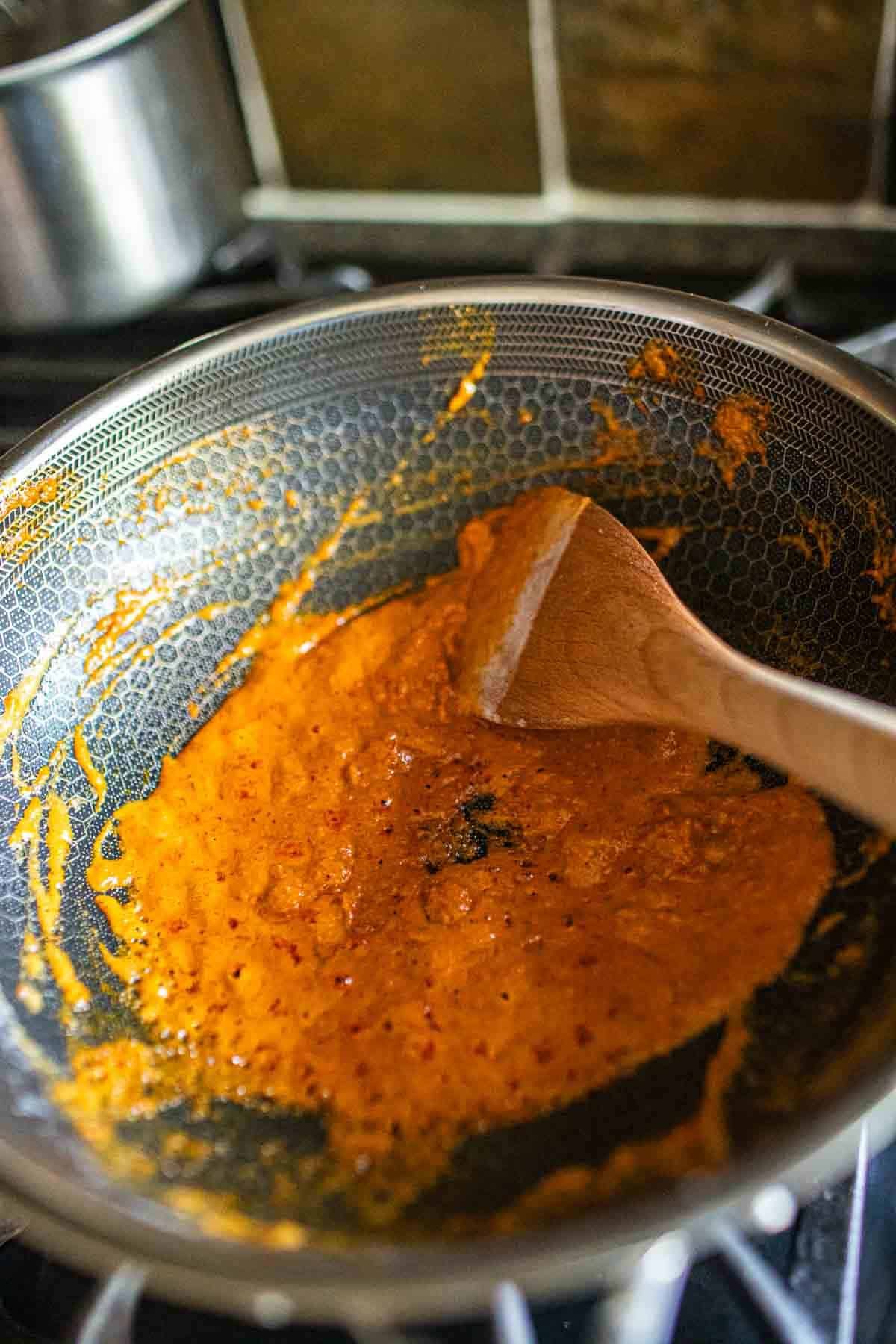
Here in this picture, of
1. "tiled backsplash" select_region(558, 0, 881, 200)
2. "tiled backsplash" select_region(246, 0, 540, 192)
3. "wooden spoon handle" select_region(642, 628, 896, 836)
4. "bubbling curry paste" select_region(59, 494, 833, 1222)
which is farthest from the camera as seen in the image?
"tiled backsplash" select_region(246, 0, 540, 192)

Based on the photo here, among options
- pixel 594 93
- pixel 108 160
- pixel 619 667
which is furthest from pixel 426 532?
pixel 594 93

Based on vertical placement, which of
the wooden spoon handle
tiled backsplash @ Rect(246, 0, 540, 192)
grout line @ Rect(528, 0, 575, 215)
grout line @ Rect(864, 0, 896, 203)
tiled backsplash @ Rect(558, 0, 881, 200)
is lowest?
the wooden spoon handle

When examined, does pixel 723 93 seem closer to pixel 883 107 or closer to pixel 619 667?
pixel 883 107

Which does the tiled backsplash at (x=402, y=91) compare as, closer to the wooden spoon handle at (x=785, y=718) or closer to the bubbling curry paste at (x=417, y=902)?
the bubbling curry paste at (x=417, y=902)

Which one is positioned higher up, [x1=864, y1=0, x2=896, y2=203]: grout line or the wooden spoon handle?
[x1=864, y1=0, x2=896, y2=203]: grout line

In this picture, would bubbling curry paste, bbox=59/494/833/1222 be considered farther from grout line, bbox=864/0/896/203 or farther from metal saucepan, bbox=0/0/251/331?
grout line, bbox=864/0/896/203

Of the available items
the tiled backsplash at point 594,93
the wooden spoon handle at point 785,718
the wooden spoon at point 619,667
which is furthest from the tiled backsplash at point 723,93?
the wooden spoon handle at point 785,718

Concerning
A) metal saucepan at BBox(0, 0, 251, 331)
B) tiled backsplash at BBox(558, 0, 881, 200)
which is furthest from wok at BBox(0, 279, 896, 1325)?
tiled backsplash at BBox(558, 0, 881, 200)

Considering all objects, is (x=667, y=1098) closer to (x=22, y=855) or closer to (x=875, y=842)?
(x=875, y=842)
